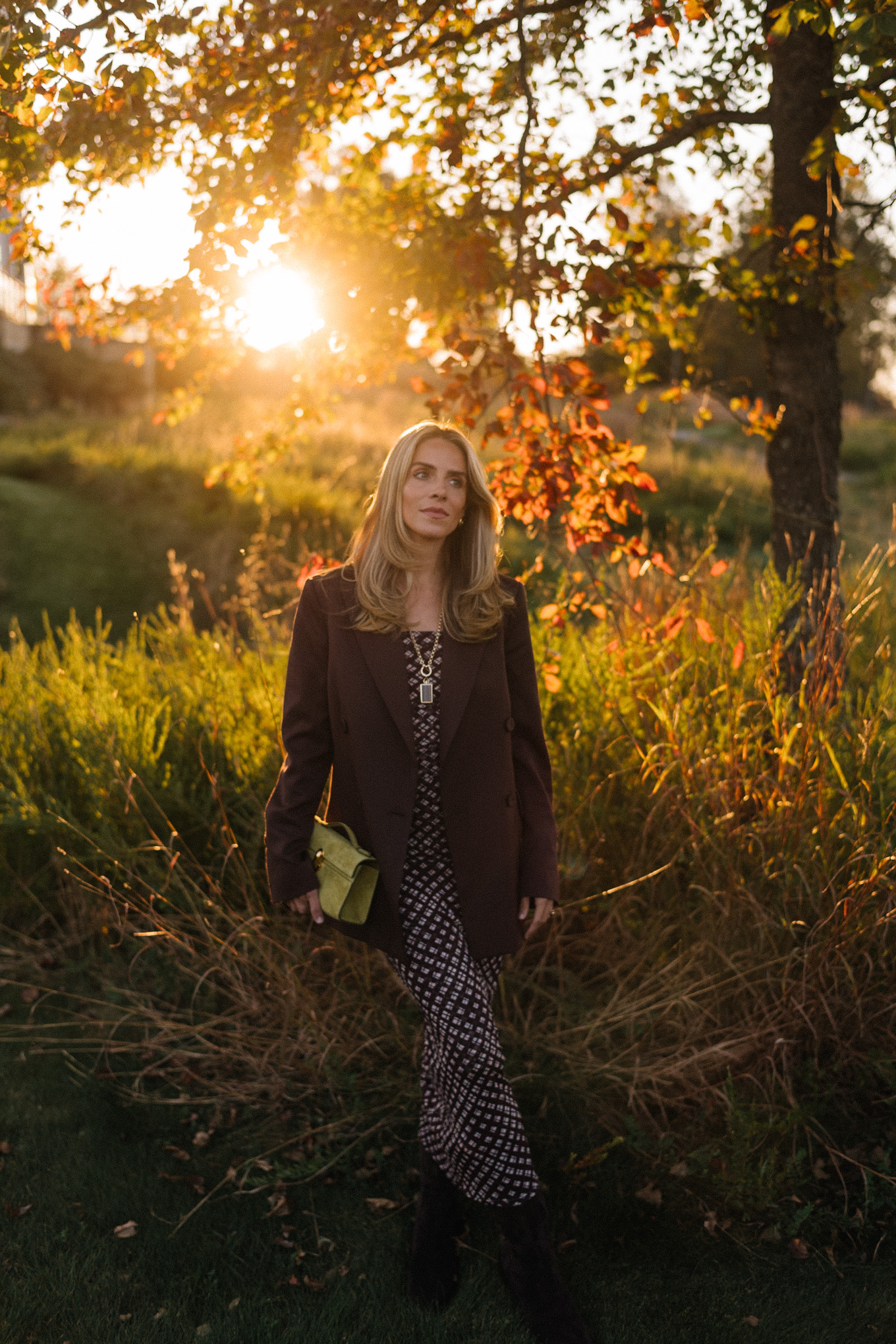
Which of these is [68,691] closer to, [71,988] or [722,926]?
[71,988]

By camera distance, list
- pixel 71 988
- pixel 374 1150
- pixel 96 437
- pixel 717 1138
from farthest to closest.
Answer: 1. pixel 96 437
2. pixel 71 988
3. pixel 374 1150
4. pixel 717 1138

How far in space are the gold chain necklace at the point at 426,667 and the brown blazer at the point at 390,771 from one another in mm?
26

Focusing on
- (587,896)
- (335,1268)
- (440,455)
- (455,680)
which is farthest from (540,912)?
(440,455)

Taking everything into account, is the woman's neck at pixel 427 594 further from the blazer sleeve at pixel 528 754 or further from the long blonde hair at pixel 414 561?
→ the blazer sleeve at pixel 528 754

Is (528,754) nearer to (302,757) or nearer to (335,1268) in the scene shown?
(302,757)

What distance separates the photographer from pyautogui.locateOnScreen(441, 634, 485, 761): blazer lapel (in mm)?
2564

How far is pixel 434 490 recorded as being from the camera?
268 centimetres

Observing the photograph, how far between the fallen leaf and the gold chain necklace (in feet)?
5.06

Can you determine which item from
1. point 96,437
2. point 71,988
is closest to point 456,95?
→ point 71,988

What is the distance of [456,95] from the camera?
3.93 metres

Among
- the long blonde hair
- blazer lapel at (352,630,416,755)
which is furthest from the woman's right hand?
the long blonde hair

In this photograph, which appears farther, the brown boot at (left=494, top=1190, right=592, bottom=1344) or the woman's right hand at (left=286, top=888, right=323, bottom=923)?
the woman's right hand at (left=286, top=888, right=323, bottom=923)

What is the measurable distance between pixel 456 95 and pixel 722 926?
10.7ft

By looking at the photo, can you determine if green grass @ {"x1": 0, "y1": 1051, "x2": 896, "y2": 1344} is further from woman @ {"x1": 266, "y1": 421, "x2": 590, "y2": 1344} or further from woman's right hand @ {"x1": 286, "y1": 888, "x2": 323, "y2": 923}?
woman's right hand @ {"x1": 286, "y1": 888, "x2": 323, "y2": 923}
